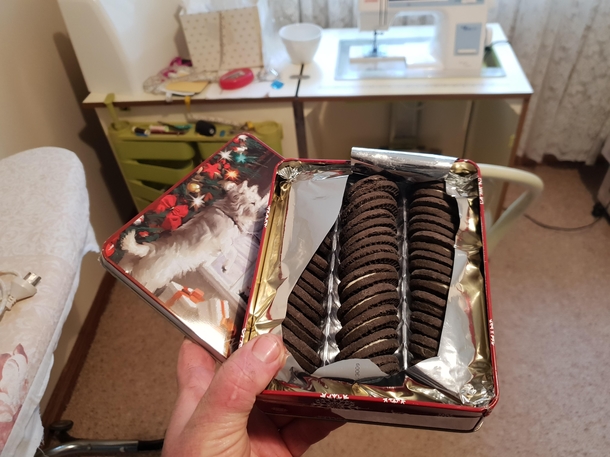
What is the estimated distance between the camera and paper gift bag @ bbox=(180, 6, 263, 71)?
1.12 meters

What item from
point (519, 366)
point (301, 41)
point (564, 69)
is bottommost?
point (519, 366)

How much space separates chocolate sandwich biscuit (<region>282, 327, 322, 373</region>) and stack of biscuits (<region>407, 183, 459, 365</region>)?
110 millimetres

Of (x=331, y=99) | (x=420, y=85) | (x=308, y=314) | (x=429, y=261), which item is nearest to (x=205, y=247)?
(x=308, y=314)

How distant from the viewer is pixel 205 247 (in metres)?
0.62

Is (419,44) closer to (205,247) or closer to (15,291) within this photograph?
(205,247)

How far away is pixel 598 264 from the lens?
1.41 meters

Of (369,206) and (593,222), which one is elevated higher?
(369,206)

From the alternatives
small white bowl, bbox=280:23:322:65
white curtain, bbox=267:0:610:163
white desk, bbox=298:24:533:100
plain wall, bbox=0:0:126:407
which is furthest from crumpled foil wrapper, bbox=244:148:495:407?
white curtain, bbox=267:0:610:163

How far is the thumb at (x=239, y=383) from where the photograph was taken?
46cm

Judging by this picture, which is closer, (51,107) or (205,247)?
(205,247)

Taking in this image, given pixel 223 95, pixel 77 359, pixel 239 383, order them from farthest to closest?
pixel 77 359
pixel 223 95
pixel 239 383

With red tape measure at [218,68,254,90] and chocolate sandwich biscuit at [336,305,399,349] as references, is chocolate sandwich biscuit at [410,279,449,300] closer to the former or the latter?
chocolate sandwich biscuit at [336,305,399,349]

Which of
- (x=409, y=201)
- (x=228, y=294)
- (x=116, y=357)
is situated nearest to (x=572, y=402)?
(x=409, y=201)

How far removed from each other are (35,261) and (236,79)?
2.36 feet
